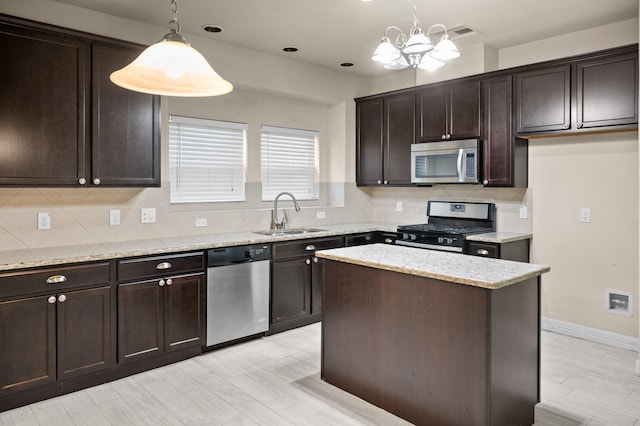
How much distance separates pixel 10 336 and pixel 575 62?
15.0 feet

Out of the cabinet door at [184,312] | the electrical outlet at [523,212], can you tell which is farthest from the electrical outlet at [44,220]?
the electrical outlet at [523,212]

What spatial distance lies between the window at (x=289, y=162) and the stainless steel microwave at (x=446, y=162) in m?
1.24

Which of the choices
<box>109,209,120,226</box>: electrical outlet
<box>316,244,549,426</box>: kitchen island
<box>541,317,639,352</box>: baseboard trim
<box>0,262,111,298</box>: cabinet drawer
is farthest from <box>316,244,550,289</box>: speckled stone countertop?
<box>541,317,639,352</box>: baseboard trim

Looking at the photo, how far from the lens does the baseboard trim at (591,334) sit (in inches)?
148

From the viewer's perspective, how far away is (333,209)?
17.4ft

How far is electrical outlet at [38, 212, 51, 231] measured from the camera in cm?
325

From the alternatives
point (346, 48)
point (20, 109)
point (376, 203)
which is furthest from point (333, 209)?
point (20, 109)

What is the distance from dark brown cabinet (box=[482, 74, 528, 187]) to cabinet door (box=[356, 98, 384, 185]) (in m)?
1.28

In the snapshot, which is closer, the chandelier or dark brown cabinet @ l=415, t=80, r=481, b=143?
the chandelier

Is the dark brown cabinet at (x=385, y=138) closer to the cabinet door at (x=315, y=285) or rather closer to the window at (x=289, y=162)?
the window at (x=289, y=162)

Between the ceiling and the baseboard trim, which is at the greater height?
the ceiling

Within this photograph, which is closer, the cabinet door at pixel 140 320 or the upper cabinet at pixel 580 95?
the cabinet door at pixel 140 320

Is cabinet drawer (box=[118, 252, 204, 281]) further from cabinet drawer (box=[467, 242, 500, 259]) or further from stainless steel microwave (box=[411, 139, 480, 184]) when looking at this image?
stainless steel microwave (box=[411, 139, 480, 184])

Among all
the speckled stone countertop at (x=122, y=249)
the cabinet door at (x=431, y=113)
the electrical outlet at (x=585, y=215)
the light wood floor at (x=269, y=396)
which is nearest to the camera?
the light wood floor at (x=269, y=396)
